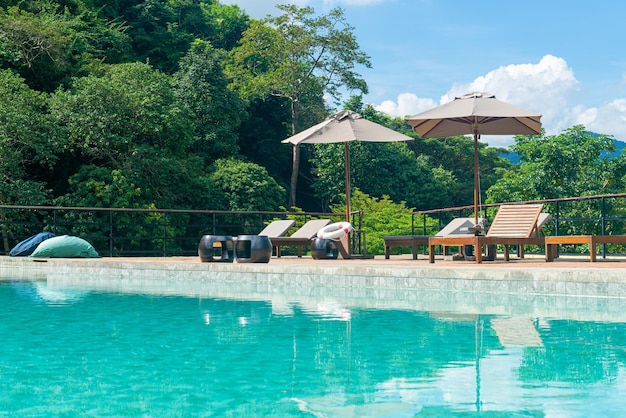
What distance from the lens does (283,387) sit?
3189 millimetres

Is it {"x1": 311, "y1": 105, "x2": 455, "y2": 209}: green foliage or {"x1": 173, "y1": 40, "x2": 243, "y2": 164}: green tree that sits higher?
{"x1": 173, "y1": 40, "x2": 243, "y2": 164}: green tree

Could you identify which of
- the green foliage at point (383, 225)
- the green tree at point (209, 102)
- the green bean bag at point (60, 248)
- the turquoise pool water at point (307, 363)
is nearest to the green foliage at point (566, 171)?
the green foliage at point (383, 225)

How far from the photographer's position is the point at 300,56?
3347cm

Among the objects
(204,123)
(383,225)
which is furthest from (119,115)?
(383,225)

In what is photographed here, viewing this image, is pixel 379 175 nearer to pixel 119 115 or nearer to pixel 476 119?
pixel 119 115

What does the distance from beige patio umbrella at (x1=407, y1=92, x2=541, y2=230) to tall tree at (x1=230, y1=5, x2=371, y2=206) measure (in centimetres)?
2165

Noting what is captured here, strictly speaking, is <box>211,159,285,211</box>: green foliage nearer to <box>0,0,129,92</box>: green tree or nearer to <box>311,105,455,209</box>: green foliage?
<box>0,0,129,92</box>: green tree

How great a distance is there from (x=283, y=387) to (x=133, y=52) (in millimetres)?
29549

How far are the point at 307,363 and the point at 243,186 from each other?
2184 cm

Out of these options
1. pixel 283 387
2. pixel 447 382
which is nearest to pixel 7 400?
pixel 283 387

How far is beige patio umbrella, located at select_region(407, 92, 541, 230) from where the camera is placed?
9.07 meters

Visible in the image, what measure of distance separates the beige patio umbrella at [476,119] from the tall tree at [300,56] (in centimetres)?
2165

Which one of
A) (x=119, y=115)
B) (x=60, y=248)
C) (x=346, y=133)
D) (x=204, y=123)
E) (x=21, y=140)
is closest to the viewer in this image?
(x=346, y=133)

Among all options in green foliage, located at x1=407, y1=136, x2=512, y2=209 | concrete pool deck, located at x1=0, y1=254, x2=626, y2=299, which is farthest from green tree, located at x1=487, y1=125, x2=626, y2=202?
concrete pool deck, located at x1=0, y1=254, x2=626, y2=299
